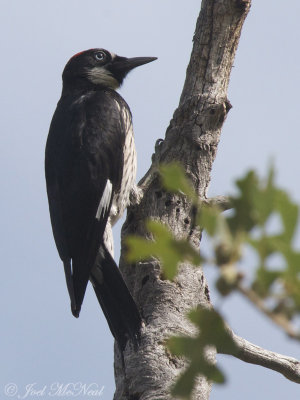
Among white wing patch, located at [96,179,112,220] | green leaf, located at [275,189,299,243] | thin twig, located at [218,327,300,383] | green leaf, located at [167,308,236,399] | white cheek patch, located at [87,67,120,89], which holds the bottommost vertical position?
thin twig, located at [218,327,300,383]

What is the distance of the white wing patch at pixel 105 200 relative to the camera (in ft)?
14.0

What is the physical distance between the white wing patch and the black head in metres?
1.49

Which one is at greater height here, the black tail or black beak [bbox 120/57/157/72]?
black beak [bbox 120/57/157/72]

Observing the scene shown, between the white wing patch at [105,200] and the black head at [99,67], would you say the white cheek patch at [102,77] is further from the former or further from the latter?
the white wing patch at [105,200]

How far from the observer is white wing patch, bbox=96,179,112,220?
14.0 feet

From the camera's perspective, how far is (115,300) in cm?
356

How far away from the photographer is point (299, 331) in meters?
0.68

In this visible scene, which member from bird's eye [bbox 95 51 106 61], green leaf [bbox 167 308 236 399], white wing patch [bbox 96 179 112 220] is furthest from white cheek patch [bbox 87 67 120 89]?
green leaf [bbox 167 308 236 399]

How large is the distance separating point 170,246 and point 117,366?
2.86m

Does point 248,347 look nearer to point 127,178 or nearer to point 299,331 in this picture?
point 127,178

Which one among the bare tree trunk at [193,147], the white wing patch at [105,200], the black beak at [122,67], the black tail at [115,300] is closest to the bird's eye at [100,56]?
the black beak at [122,67]

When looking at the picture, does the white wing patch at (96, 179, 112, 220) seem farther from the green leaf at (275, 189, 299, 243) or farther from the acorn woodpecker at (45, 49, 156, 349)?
the green leaf at (275, 189, 299, 243)

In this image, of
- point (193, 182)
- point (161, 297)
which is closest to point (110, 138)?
point (193, 182)

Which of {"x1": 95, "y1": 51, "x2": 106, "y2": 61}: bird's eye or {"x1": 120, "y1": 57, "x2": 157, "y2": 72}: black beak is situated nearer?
{"x1": 120, "y1": 57, "x2": 157, "y2": 72}: black beak
